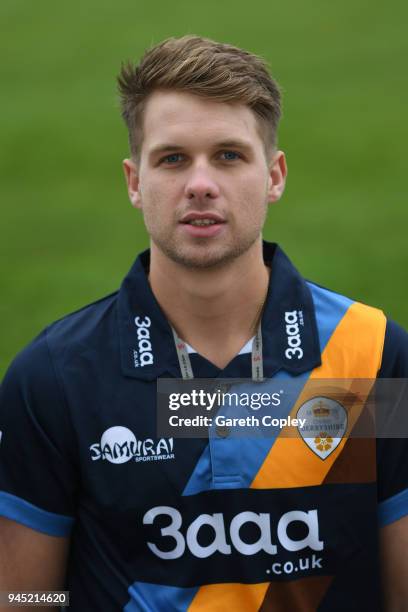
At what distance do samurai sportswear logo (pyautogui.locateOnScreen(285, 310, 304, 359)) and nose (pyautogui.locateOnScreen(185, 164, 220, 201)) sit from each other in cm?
40

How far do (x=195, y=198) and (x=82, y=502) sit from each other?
840mm

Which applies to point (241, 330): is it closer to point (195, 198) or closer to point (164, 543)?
point (195, 198)

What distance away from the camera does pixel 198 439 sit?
3.13m

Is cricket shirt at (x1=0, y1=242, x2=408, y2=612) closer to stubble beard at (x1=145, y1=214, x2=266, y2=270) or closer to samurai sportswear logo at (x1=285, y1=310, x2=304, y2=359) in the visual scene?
samurai sportswear logo at (x1=285, y1=310, x2=304, y2=359)

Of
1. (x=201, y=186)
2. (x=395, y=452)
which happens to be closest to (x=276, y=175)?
(x=201, y=186)

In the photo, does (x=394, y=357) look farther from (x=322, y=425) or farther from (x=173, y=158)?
(x=173, y=158)

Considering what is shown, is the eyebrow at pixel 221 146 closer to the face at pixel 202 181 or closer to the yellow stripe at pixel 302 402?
the face at pixel 202 181

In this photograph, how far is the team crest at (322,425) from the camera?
10.4ft

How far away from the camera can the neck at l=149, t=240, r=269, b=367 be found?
321 cm

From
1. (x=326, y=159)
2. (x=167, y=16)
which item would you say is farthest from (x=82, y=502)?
(x=167, y=16)

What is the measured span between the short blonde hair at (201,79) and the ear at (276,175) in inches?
1.9

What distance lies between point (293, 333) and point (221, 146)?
527 mm

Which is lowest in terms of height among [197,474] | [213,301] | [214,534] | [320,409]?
[214,534]

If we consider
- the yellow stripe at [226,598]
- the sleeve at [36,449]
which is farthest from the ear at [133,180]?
the yellow stripe at [226,598]
